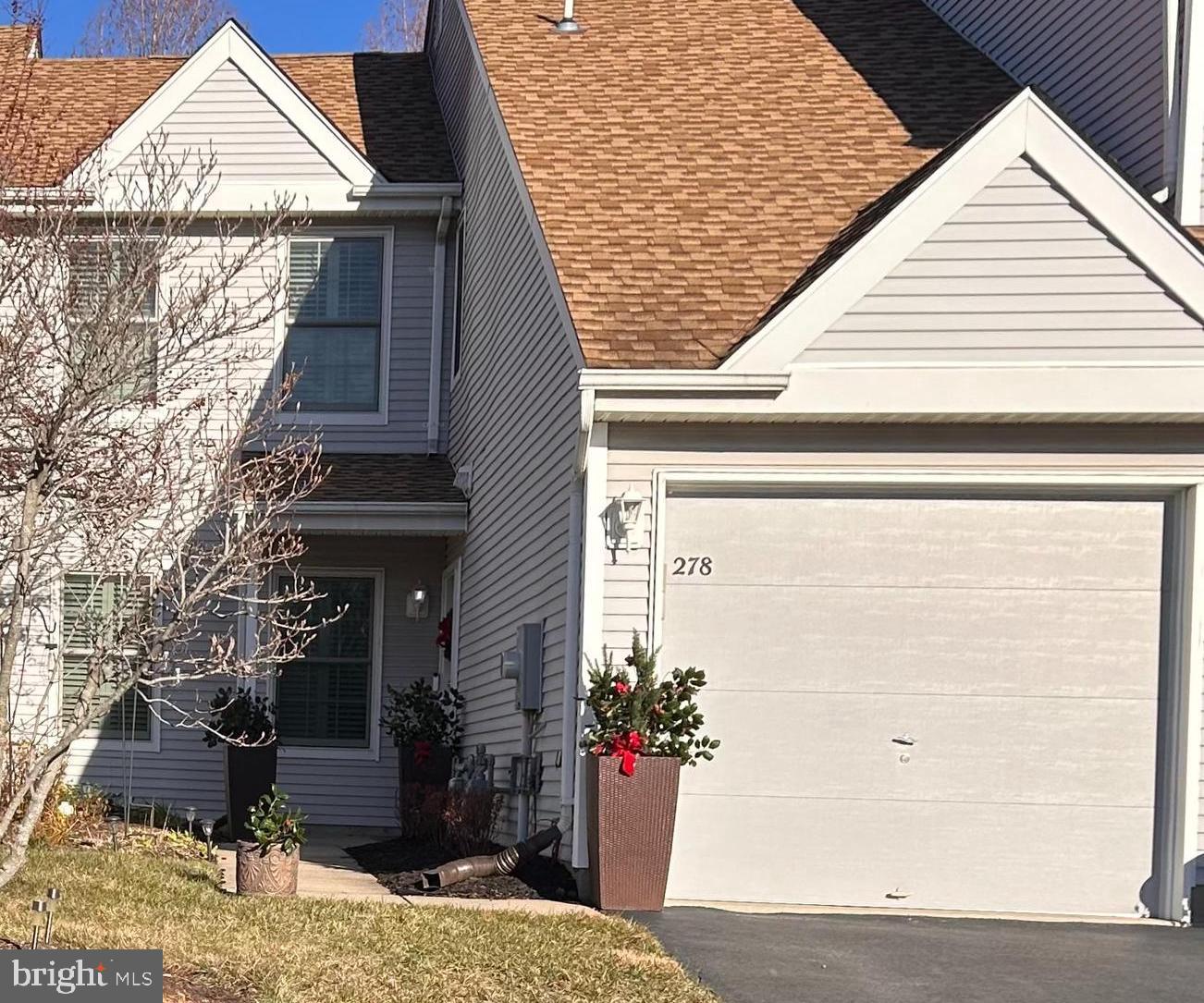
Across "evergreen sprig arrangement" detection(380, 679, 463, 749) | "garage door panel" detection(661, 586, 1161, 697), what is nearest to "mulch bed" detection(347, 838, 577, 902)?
"garage door panel" detection(661, 586, 1161, 697)

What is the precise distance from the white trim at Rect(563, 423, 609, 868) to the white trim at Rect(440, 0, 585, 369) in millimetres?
589

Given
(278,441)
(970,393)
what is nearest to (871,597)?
(970,393)

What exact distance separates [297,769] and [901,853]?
7873mm

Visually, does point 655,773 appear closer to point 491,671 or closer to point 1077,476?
point 1077,476

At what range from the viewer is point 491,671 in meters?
13.7

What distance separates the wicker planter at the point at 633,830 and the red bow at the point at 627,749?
1.2 inches

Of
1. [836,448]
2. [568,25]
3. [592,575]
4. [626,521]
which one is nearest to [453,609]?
[568,25]

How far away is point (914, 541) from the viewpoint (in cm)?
1022

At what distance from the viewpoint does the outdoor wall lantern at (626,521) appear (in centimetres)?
1002

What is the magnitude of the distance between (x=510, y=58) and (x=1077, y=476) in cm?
662

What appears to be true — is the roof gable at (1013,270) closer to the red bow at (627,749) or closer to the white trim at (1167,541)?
the white trim at (1167,541)

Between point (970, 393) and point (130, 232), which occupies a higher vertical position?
point (130, 232)

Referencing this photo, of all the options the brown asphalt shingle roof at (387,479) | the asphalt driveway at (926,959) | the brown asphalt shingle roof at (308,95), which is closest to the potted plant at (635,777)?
the asphalt driveway at (926,959)

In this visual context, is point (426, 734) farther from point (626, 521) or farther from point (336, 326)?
point (626, 521)
